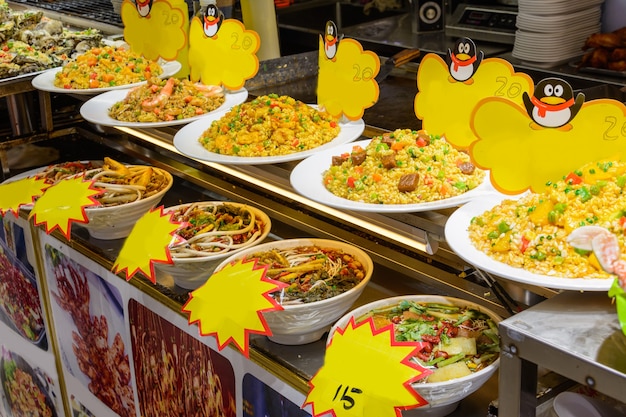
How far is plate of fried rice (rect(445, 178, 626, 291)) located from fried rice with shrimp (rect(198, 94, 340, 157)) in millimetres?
769

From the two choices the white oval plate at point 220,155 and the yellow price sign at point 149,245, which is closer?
the yellow price sign at point 149,245

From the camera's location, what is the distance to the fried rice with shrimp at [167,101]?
286 cm

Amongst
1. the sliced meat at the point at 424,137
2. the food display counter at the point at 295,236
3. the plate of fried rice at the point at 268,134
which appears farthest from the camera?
the plate of fried rice at the point at 268,134

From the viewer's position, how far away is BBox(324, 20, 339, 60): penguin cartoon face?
8.23 ft

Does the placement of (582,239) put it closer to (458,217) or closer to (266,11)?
(458,217)

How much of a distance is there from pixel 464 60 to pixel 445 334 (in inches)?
29.1

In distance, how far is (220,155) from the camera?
2482 mm

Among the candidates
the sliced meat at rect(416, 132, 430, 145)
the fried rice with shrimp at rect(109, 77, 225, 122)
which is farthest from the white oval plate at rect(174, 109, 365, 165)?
the sliced meat at rect(416, 132, 430, 145)

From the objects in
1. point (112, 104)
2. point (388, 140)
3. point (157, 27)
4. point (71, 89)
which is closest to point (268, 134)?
point (388, 140)

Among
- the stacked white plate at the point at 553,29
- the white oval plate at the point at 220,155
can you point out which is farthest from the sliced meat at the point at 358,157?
the stacked white plate at the point at 553,29

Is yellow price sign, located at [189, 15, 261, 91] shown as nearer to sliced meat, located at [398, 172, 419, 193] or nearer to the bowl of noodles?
the bowl of noodles

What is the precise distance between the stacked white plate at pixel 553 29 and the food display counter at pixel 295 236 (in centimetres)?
108

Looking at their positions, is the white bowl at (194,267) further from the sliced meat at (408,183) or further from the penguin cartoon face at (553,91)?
the penguin cartoon face at (553,91)

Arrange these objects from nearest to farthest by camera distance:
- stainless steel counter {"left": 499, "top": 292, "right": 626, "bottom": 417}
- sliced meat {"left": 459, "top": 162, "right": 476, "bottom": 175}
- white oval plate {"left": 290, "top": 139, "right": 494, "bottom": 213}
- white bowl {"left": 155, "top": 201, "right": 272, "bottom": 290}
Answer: stainless steel counter {"left": 499, "top": 292, "right": 626, "bottom": 417}, white oval plate {"left": 290, "top": 139, "right": 494, "bottom": 213}, sliced meat {"left": 459, "top": 162, "right": 476, "bottom": 175}, white bowl {"left": 155, "top": 201, "right": 272, "bottom": 290}
